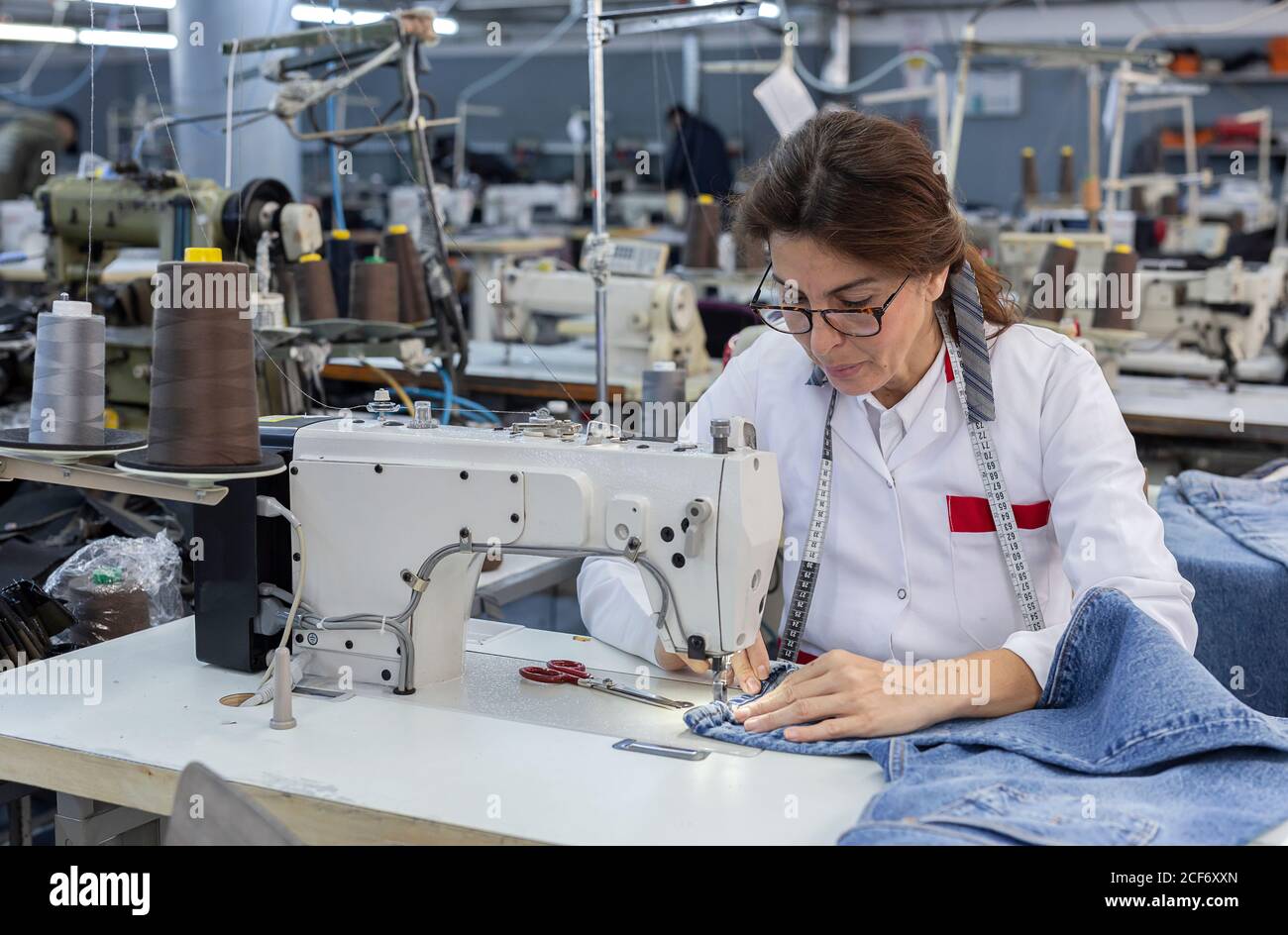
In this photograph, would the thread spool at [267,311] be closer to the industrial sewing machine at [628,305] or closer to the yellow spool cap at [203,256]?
the yellow spool cap at [203,256]

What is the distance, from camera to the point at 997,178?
12.0 metres

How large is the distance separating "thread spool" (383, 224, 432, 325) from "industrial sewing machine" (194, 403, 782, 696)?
5.05 feet

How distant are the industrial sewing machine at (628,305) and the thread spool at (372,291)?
568 millimetres

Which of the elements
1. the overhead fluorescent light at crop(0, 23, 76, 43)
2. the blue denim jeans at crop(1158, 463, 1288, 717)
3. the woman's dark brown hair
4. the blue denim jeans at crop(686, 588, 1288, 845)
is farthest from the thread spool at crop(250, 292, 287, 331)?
the overhead fluorescent light at crop(0, 23, 76, 43)

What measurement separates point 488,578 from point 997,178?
10.7 m

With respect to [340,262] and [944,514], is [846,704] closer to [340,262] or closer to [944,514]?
[944,514]

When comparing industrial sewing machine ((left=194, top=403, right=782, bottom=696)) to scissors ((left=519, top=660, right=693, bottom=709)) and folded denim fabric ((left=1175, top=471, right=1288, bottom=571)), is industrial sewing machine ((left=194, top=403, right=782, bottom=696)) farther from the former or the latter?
folded denim fabric ((left=1175, top=471, right=1288, bottom=571))

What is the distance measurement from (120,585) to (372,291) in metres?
1.30

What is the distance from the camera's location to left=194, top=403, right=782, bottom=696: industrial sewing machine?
1.48m

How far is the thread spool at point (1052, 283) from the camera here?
3.50 meters

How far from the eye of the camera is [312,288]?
2867 millimetres

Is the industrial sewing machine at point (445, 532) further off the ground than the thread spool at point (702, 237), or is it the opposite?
the thread spool at point (702, 237)

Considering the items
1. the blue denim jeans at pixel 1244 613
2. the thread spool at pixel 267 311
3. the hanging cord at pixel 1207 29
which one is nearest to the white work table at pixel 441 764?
the thread spool at pixel 267 311

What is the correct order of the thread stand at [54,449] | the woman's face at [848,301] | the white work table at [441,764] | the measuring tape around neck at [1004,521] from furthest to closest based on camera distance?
the measuring tape around neck at [1004,521] → the woman's face at [848,301] → the thread stand at [54,449] → the white work table at [441,764]
